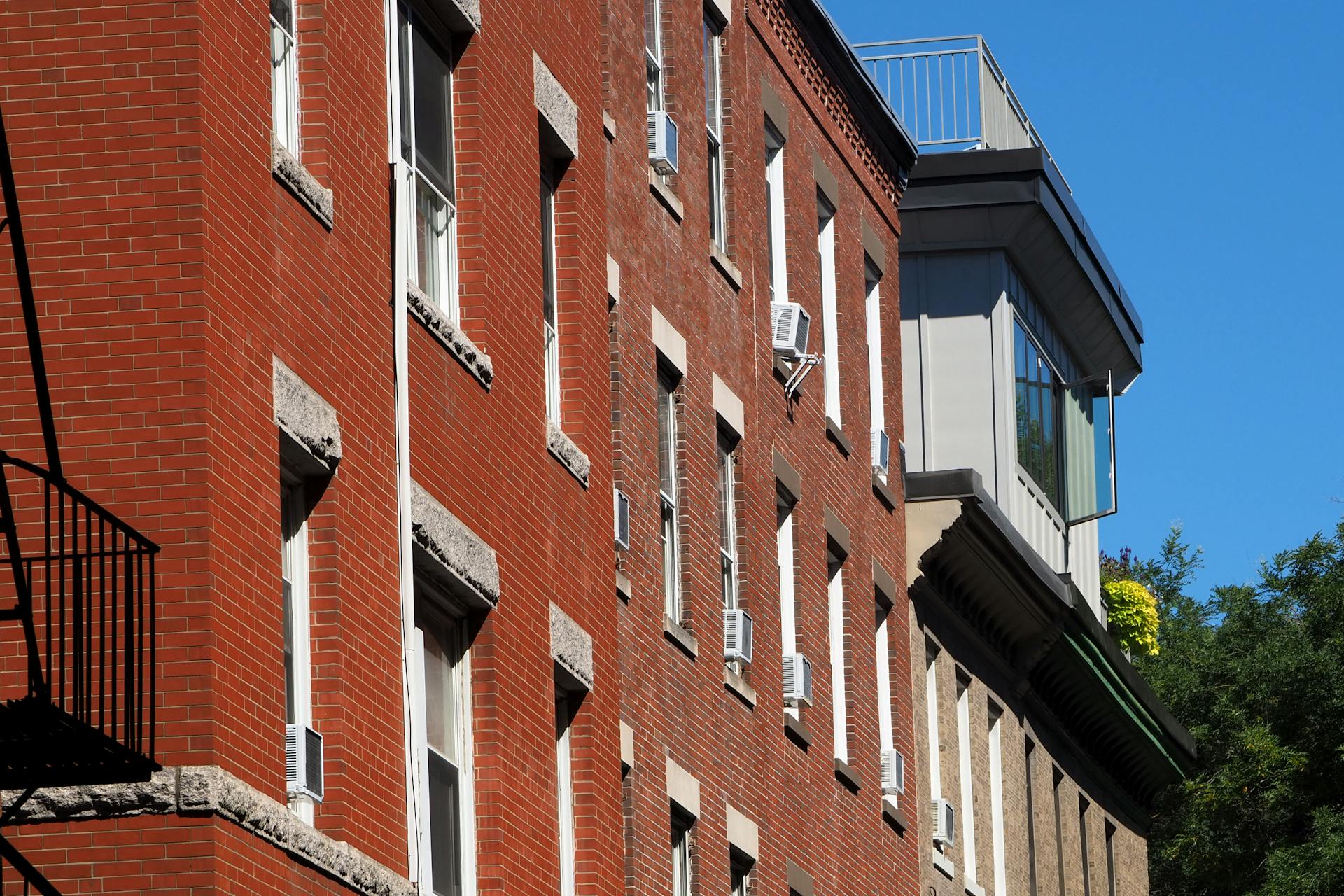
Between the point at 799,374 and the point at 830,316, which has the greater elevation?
the point at 830,316

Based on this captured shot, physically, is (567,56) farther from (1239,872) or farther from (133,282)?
(1239,872)

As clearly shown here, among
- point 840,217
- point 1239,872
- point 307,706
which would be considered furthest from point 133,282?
point 1239,872

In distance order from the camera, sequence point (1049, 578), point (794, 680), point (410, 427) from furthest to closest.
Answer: point (1049, 578) → point (794, 680) → point (410, 427)

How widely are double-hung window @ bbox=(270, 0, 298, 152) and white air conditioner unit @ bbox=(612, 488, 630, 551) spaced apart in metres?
8.06

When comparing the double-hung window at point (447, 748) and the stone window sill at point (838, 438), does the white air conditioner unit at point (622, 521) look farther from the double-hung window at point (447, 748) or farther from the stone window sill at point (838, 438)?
the stone window sill at point (838, 438)

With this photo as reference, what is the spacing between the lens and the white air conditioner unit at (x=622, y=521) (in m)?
23.8

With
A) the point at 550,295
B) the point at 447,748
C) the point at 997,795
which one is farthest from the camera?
the point at 997,795

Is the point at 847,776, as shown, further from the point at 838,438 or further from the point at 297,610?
the point at 297,610

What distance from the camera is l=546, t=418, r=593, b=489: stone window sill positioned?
776 inches

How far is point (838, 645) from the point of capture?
31562mm

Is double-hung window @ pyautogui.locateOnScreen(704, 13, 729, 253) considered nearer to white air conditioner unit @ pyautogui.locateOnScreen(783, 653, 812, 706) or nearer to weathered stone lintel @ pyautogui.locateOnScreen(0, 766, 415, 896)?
white air conditioner unit @ pyautogui.locateOnScreen(783, 653, 812, 706)

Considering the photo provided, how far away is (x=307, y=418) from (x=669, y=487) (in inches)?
438

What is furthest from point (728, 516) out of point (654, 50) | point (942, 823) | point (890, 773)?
point (942, 823)

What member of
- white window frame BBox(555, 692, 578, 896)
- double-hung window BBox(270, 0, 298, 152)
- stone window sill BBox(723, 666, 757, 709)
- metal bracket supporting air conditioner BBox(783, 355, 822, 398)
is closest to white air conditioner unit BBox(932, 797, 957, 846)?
metal bracket supporting air conditioner BBox(783, 355, 822, 398)
